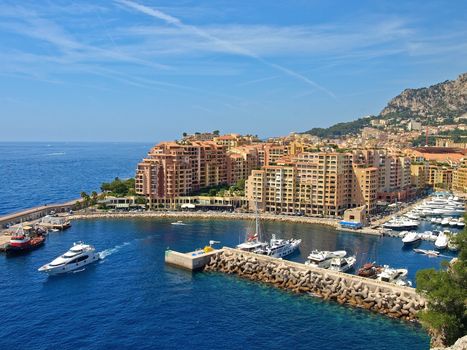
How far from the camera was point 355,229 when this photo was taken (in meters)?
79.4

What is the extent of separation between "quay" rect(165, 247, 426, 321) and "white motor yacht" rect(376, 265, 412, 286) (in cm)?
321

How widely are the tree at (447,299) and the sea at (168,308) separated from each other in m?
4.75

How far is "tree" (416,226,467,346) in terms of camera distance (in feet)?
105

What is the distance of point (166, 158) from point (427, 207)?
179 ft

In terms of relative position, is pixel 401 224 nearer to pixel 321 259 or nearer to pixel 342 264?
pixel 342 264

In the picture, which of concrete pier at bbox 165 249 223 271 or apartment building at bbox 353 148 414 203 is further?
apartment building at bbox 353 148 414 203

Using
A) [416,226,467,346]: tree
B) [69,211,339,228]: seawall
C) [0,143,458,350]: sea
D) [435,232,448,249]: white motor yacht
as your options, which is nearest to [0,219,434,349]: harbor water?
[0,143,458,350]: sea

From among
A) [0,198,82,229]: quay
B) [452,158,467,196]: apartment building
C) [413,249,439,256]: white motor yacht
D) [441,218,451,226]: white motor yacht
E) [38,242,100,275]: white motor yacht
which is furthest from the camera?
[452,158,467,196]: apartment building

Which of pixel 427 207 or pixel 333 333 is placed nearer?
pixel 333 333

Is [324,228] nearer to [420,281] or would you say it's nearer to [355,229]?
[355,229]

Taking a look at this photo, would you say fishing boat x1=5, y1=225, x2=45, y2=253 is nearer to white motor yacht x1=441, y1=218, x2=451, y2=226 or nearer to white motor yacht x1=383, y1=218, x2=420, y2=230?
white motor yacht x1=383, y1=218, x2=420, y2=230

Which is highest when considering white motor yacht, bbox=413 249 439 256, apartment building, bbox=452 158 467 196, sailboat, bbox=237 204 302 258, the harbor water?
apartment building, bbox=452 158 467 196

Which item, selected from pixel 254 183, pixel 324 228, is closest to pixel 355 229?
pixel 324 228

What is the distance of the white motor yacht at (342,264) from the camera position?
54509 millimetres
